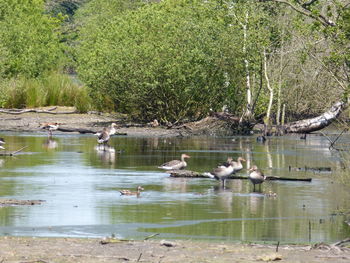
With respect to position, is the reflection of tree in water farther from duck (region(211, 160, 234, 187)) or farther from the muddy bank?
the muddy bank

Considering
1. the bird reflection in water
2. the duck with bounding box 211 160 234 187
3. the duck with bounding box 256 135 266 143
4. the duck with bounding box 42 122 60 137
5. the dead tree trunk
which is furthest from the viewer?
the dead tree trunk

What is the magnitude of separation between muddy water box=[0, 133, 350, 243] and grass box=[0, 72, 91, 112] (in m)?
20.1

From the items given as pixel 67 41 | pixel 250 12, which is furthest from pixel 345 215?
pixel 67 41

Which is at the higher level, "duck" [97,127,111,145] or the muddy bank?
the muddy bank

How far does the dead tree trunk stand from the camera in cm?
4172

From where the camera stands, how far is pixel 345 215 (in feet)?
54.6

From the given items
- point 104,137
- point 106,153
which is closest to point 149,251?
point 106,153

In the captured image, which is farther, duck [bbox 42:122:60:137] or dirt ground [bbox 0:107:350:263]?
duck [bbox 42:122:60:137]

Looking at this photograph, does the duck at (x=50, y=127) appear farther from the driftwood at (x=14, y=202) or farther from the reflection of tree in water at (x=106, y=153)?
the driftwood at (x=14, y=202)

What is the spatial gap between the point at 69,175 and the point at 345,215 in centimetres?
868

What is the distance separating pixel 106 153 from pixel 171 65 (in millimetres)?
13505

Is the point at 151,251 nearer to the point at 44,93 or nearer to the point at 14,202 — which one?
the point at 14,202

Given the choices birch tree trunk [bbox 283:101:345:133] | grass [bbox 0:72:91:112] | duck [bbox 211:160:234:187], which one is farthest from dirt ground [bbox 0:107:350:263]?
grass [bbox 0:72:91:112]

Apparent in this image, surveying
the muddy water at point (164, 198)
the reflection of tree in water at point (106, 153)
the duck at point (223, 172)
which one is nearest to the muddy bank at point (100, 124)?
the reflection of tree in water at point (106, 153)
